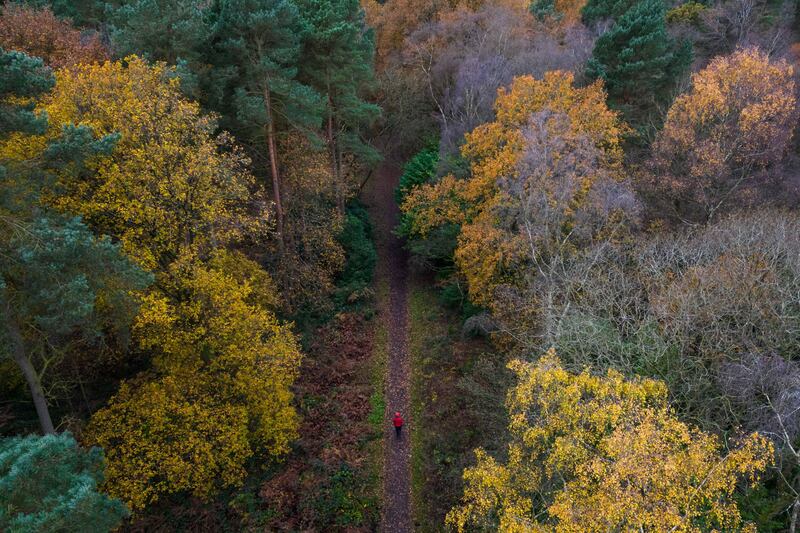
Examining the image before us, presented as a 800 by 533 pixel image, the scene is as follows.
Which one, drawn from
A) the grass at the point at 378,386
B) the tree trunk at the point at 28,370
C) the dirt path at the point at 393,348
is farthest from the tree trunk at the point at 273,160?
the tree trunk at the point at 28,370

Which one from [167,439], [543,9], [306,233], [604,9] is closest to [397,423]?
[167,439]

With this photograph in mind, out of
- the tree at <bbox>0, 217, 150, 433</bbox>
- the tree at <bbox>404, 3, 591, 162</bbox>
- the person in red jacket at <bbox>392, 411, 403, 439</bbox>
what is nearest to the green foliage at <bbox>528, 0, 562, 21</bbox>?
the tree at <bbox>404, 3, 591, 162</bbox>

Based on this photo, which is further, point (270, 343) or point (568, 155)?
point (568, 155)

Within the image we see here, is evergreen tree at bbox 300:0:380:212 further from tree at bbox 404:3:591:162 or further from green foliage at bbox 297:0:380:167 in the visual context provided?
tree at bbox 404:3:591:162

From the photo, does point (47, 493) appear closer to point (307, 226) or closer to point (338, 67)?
point (307, 226)

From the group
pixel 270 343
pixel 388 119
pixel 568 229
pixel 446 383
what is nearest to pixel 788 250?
pixel 568 229

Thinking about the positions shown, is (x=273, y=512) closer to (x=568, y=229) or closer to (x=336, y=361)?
(x=336, y=361)
